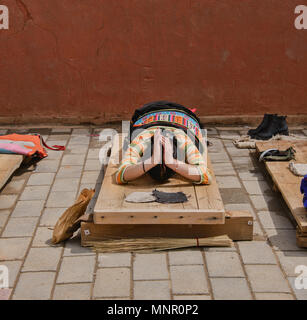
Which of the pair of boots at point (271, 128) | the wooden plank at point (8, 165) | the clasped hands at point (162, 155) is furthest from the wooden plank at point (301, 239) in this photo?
the wooden plank at point (8, 165)

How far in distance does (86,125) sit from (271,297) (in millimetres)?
4436

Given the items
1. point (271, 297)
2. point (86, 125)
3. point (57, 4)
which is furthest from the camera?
point (86, 125)

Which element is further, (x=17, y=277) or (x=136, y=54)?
(x=136, y=54)

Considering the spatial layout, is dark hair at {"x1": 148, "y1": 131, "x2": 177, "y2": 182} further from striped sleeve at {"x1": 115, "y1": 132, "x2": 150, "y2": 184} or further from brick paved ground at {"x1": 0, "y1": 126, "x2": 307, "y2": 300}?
brick paved ground at {"x1": 0, "y1": 126, "x2": 307, "y2": 300}

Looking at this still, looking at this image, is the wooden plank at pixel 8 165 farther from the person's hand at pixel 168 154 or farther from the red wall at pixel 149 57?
the red wall at pixel 149 57

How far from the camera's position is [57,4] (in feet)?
22.3

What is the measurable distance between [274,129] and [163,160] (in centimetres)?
259

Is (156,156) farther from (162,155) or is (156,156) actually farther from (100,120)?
(100,120)

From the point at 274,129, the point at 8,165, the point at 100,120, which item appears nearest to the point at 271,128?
the point at 274,129

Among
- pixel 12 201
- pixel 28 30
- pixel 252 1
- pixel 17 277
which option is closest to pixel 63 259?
pixel 17 277

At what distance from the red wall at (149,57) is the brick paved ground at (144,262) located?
2.27 metres

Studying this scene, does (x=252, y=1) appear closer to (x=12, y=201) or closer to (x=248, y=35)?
(x=248, y=35)

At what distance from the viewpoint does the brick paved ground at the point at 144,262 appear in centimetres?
351

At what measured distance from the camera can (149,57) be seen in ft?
23.0
